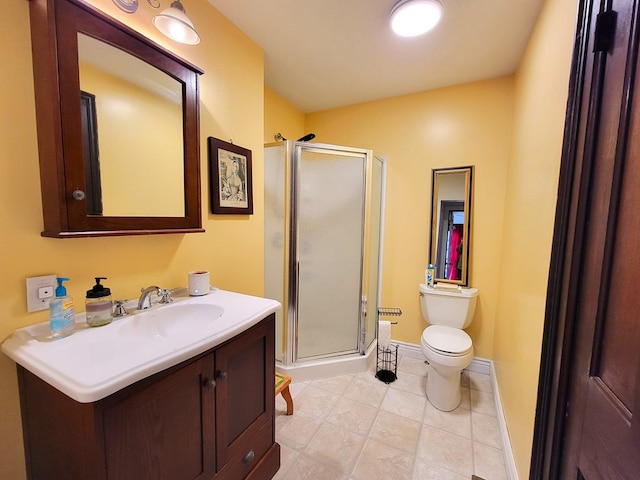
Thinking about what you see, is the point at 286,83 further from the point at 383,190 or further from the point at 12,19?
the point at 12,19

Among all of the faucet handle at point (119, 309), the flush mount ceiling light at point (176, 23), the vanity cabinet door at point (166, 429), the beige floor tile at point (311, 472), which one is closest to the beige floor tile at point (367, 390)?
the beige floor tile at point (311, 472)

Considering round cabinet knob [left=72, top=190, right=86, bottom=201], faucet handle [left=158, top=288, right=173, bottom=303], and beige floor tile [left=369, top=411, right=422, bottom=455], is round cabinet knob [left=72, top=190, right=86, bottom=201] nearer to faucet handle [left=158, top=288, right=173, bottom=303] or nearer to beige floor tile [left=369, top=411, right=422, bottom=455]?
faucet handle [left=158, top=288, right=173, bottom=303]

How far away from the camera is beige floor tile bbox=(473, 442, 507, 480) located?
1354 millimetres

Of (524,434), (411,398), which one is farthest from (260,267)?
(524,434)

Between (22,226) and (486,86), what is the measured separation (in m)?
2.90

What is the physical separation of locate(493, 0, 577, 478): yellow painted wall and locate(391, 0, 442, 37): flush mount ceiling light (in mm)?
509

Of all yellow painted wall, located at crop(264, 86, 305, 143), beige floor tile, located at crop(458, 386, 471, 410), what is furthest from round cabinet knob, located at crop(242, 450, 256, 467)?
yellow painted wall, located at crop(264, 86, 305, 143)

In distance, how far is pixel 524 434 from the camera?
118 centimetres

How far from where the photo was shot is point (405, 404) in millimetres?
1877

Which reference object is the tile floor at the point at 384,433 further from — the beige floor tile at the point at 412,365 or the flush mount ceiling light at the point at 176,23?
the flush mount ceiling light at the point at 176,23

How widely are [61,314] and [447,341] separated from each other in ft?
6.89

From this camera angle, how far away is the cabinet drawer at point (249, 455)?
1053mm

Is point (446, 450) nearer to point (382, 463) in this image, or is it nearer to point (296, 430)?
point (382, 463)

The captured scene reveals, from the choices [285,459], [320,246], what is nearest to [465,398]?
[285,459]
